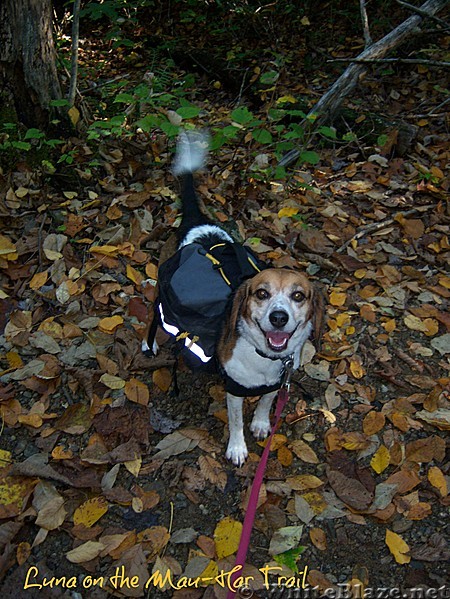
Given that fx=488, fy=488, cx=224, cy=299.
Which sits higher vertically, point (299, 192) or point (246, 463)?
point (299, 192)

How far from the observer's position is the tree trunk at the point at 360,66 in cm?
488

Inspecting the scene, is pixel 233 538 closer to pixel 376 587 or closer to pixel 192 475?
pixel 192 475

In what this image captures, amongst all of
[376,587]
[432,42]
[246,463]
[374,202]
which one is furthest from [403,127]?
[376,587]

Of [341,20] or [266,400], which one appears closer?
[266,400]

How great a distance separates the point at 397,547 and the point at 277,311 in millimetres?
1311

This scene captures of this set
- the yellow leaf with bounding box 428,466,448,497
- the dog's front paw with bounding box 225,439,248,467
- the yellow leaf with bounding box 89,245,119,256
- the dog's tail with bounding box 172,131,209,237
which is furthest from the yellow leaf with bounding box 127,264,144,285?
the yellow leaf with bounding box 428,466,448,497

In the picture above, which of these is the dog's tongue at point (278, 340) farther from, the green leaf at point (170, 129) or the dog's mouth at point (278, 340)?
the green leaf at point (170, 129)

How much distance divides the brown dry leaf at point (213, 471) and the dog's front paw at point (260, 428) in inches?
13.0

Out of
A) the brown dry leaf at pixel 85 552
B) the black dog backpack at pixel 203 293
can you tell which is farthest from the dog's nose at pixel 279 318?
the brown dry leaf at pixel 85 552

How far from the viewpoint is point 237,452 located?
2.90 metres

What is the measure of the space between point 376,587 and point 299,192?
11.9 ft

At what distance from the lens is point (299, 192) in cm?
497

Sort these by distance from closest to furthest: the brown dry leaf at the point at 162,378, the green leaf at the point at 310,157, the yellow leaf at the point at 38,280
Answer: the brown dry leaf at the point at 162,378 → the yellow leaf at the point at 38,280 → the green leaf at the point at 310,157

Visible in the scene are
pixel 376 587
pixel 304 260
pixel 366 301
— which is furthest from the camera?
pixel 304 260
